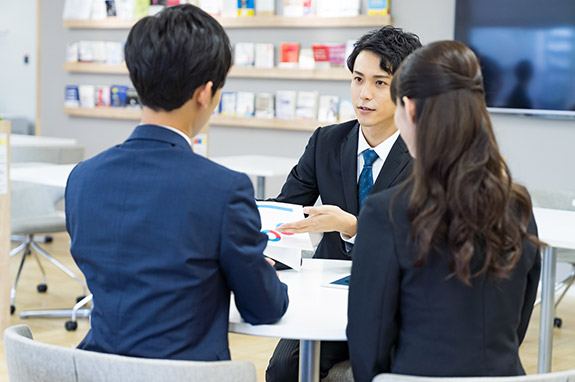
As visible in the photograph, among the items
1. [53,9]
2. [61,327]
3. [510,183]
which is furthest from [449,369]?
[53,9]

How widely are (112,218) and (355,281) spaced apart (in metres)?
0.49

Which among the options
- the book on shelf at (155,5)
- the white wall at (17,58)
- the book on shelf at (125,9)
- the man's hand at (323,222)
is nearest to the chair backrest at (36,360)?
the man's hand at (323,222)

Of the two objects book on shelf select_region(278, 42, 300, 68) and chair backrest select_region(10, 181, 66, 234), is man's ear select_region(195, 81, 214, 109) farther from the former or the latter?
book on shelf select_region(278, 42, 300, 68)

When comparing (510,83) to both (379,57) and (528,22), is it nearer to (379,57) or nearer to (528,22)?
(528,22)

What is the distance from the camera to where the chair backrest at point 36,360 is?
153cm

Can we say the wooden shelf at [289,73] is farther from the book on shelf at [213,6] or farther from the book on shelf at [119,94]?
the book on shelf at [213,6]

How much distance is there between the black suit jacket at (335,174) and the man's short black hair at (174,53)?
103 cm

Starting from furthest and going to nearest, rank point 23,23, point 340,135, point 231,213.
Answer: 1. point 23,23
2. point 340,135
3. point 231,213

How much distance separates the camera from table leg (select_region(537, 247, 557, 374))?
129 inches

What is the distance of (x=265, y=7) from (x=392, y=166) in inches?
173

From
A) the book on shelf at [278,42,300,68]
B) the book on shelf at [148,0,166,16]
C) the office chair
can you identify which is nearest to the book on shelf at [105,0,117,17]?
the book on shelf at [148,0,166,16]

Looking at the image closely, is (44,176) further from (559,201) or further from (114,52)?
(114,52)

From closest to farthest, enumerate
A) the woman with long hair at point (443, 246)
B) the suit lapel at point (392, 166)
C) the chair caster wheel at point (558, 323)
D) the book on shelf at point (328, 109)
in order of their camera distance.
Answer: the woman with long hair at point (443, 246)
the suit lapel at point (392, 166)
the chair caster wheel at point (558, 323)
the book on shelf at point (328, 109)

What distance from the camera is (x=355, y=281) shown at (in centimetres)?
167
